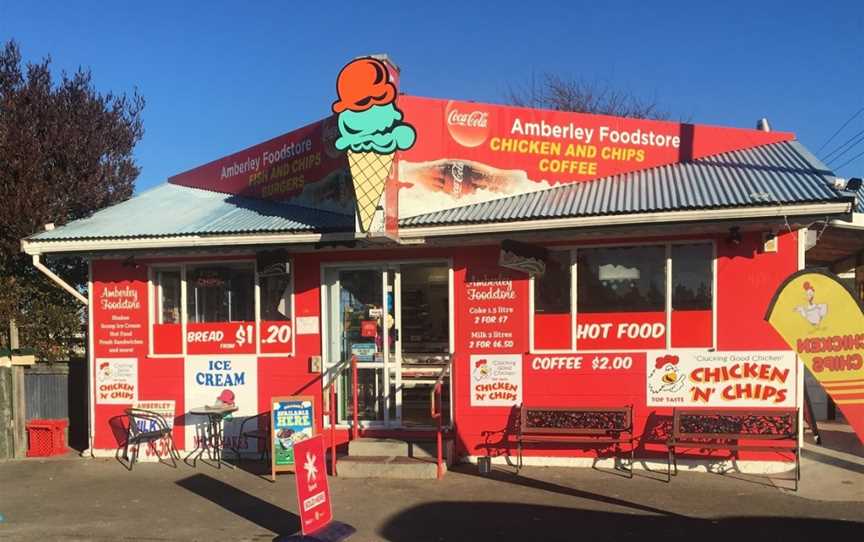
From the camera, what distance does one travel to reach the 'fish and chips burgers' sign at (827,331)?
16.8ft

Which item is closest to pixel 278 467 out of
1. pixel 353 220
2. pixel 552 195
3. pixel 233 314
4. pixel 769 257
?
pixel 233 314

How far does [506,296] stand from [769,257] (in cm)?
311

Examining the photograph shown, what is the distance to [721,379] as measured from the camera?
27.1ft

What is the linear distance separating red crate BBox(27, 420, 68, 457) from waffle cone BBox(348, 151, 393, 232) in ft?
19.8

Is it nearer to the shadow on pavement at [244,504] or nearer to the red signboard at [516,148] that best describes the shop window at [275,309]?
the shadow on pavement at [244,504]

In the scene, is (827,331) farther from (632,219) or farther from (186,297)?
(186,297)

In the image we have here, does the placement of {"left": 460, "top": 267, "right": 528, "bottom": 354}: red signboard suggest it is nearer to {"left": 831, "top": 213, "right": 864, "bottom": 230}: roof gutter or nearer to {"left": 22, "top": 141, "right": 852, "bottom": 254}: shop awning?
{"left": 22, "top": 141, "right": 852, "bottom": 254}: shop awning

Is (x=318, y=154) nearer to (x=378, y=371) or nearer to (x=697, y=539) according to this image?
(x=378, y=371)

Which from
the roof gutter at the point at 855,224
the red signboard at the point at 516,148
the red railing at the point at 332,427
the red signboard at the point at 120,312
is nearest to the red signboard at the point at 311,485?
the red railing at the point at 332,427

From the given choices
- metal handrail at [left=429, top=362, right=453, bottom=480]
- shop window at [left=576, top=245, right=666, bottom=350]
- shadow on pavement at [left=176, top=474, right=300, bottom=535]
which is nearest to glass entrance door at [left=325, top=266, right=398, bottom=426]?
metal handrail at [left=429, top=362, right=453, bottom=480]

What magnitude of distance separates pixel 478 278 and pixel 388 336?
1.47 meters

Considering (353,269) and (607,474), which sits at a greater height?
(353,269)

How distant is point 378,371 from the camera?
31.3 ft

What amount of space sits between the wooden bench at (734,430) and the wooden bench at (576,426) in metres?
0.56
